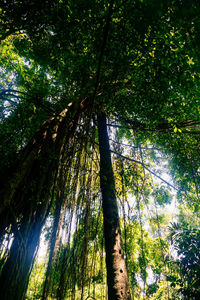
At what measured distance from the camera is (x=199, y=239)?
2758 mm

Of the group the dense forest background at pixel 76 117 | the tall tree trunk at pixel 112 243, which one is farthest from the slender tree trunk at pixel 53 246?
the tall tree trunk at pixel 112 243

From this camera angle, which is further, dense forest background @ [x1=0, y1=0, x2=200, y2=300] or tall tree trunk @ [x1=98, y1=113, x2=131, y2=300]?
tall tree trunk @ [x1=98, y1=113, x2=131, y2=300]

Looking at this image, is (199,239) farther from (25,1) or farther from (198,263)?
(25,1)

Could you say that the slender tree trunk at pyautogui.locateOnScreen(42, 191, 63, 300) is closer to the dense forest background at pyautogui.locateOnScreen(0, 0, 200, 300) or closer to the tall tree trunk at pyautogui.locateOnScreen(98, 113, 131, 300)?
the dense forest background at pyautogui.locateOnScreen(0, 0, 200, 300)

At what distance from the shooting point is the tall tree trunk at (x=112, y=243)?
6.04 feet

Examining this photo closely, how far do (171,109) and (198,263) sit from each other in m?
2.65

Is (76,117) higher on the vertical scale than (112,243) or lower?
higher

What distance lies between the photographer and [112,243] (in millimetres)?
2156

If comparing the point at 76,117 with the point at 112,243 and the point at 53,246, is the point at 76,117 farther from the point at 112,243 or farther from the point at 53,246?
the point at 112,243

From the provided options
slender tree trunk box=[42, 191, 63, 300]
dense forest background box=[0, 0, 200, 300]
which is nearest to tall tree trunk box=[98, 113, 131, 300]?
dense forest background box=[0, 0, 200, 300]

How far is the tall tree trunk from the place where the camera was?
184 centimetres

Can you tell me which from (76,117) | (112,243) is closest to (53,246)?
(112,243)

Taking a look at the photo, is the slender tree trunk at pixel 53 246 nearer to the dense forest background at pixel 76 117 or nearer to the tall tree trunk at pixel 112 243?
the dense forest background at pixel 76 117

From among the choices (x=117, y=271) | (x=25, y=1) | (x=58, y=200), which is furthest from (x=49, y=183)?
(x=25, y=1)
